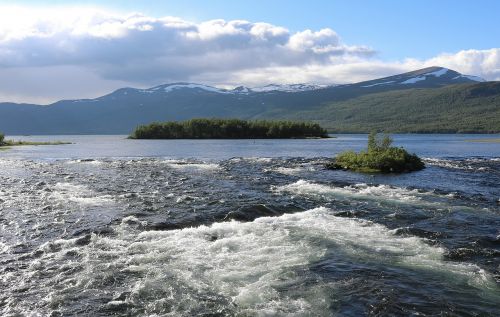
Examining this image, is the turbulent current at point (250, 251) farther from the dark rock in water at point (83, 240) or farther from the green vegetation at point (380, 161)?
the green vegetation at point (380, 161)

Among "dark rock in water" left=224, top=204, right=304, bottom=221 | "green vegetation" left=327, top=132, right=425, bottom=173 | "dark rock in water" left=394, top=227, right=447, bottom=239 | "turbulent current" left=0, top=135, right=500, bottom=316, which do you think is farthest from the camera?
"green vegetation" left=327, top=132, right=425, bottom=173

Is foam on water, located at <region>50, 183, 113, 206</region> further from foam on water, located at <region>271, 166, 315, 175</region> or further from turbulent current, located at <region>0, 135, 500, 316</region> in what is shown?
foam on water, located at <region>271, 166, 315, 175</region>

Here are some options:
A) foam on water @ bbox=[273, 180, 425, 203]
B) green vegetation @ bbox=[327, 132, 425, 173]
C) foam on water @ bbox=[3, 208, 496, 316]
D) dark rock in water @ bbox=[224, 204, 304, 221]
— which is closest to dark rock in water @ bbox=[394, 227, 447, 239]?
foam on water @ bbox=[3, 208, 496, 316]

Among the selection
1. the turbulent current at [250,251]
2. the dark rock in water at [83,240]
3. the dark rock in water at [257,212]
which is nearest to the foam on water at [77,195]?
the turbulent current at [250,251]

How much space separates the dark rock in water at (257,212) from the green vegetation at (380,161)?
28464 mm

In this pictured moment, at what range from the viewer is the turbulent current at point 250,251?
1550 centimetres

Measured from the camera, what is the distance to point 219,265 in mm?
19453

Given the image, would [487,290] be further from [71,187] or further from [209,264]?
[71,187]

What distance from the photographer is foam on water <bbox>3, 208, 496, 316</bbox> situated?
15.5m

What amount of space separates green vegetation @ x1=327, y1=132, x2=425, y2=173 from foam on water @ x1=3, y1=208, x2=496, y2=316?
3281 cm

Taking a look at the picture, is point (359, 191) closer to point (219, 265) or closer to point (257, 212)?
point (257, 212)

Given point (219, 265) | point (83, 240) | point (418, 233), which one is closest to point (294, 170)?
point (418, 233)

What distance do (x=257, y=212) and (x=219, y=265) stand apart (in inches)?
435

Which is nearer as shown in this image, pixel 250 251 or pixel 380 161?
pixel 250 251
